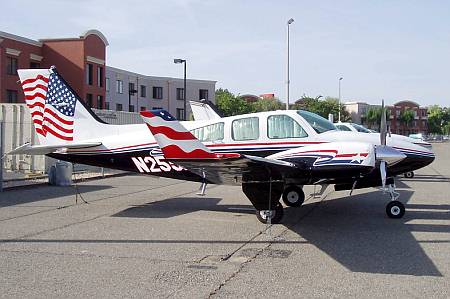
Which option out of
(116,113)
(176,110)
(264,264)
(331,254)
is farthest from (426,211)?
(176,110)

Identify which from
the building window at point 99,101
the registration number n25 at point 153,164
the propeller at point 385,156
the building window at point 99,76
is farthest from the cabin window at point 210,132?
the building window at point 99,76

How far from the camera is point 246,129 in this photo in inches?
422

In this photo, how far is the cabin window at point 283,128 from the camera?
10359 millimetres

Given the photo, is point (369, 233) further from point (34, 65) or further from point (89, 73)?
point (34, 65)

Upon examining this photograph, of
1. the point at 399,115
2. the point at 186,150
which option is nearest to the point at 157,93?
the point at 186,150

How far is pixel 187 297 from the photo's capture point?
5223 millimetres

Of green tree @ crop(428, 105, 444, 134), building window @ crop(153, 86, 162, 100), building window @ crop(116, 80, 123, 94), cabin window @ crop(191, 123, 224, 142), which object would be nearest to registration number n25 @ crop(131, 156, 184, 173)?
cabin window @ crop(191, 123, 224, 142)

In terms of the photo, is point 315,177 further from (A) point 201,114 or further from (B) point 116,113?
(B) point 116,113

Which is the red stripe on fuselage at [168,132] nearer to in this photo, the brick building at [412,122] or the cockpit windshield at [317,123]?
the cockpit windshield at [317,123]

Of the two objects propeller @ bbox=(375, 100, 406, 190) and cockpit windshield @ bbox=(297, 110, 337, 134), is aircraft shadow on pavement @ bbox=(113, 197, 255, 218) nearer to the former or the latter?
cockpit windshield @ bbox=(297, 110, 337, 134)

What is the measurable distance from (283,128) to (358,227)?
2.57m

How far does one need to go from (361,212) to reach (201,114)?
724 centimetres

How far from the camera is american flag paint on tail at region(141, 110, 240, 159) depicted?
7.68 meters

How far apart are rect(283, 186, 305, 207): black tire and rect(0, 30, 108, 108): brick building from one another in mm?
37146
